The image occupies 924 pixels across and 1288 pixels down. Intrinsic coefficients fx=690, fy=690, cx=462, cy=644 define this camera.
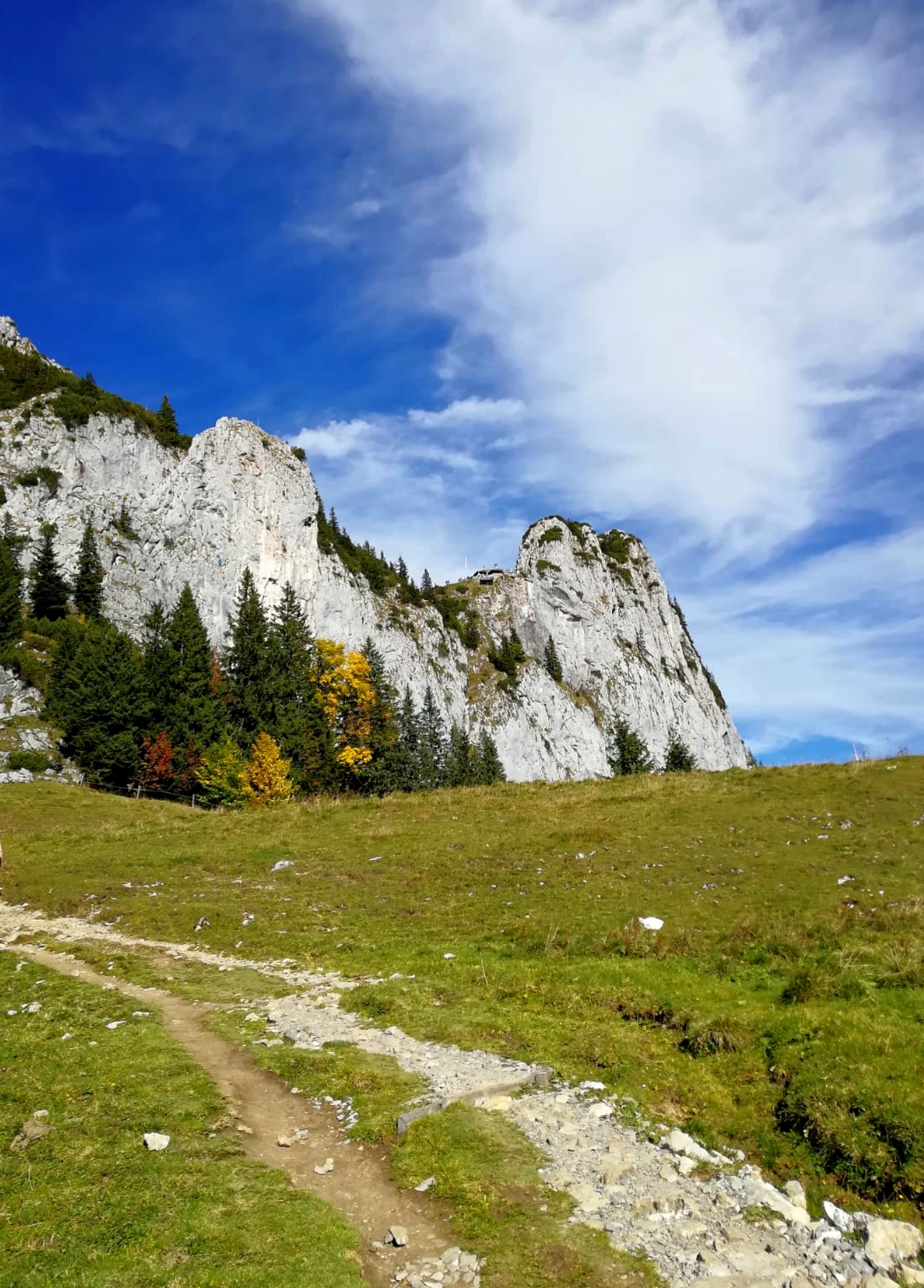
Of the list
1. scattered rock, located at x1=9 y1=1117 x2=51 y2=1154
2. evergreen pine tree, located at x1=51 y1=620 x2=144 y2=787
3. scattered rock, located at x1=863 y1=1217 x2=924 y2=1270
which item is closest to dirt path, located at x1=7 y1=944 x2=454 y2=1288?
scattered rock, located at x1=9 y1=1117 x2=51 y2=1154

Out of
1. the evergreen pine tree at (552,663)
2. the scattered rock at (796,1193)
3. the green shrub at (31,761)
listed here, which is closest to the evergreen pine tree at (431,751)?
the green shrub at (31,761)

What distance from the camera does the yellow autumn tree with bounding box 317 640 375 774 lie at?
2751 inches

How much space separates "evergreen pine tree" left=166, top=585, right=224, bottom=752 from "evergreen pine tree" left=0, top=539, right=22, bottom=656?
1492 cm

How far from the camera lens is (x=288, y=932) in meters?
23.9

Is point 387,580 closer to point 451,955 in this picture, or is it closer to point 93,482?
point 93,482

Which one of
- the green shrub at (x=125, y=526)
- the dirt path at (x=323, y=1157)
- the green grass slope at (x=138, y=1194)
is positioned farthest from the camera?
the green shrub at (x=125, y=526)

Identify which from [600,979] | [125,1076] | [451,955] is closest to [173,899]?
[451,955]

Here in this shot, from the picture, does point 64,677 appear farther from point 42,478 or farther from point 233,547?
point 42,478

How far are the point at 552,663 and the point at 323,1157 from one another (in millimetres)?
174356

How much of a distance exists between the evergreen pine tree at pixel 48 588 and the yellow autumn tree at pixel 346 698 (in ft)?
128

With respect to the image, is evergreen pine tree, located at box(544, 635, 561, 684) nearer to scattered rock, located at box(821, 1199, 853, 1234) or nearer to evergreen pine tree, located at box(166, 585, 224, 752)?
evergreen pine tree, located at box(166, 585, 224, 752)

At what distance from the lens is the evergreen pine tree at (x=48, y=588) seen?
86.8 metres

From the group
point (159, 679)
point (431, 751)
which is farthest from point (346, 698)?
point (431, 751)

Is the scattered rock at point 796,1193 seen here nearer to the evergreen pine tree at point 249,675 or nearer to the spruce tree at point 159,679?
the evergreen pine tree at point 249,675
